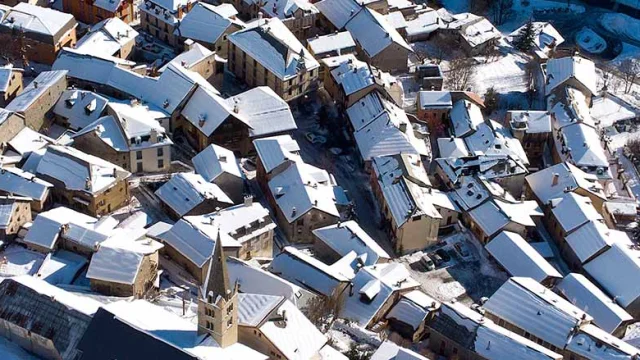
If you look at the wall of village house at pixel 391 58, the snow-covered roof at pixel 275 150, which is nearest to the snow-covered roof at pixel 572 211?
the snow-covered roof at pixel 275 150

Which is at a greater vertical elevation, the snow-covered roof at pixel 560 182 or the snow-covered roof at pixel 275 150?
the snow-covered roof at pixel 275 150

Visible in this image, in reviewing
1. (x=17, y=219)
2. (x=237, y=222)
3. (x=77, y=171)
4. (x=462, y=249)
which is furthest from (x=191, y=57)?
(x=462, y=249)

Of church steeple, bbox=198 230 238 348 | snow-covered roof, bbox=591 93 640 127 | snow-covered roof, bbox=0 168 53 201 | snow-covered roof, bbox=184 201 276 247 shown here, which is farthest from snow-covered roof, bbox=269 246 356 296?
snow-covered roof, bbox=591 93 640 127

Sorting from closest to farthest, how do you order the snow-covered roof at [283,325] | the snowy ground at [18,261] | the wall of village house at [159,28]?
the snow-covered roof at [283,325], the snowy ground at [18,261], the wall of village house at [159,28]

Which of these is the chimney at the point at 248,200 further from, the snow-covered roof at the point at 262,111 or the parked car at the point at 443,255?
the parked car at the point at 443,255

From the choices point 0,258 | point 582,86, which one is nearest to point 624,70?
point 582,86

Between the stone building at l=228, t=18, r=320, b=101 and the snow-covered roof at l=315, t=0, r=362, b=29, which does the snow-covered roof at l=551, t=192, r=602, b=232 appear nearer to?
the stone building at l=228, t=18, r=320, b=101
